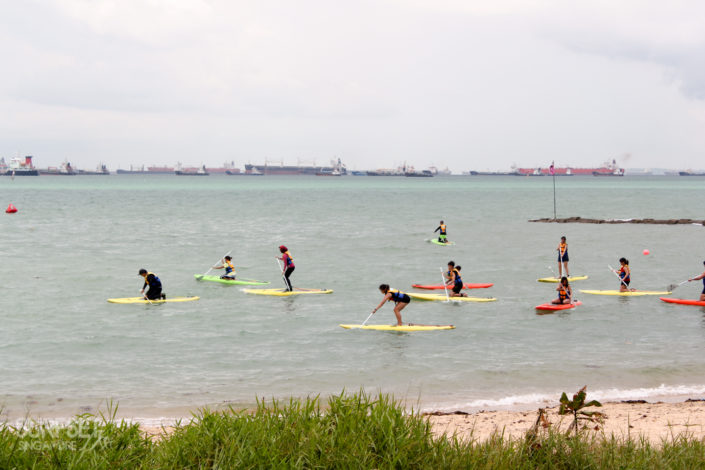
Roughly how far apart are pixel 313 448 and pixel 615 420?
22.2ft

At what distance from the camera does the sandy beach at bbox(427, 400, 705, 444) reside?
34.3ft

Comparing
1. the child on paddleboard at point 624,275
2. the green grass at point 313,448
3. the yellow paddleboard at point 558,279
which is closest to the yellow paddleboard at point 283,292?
the yellow paddleboard at point 558,279

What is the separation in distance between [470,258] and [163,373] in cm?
2526

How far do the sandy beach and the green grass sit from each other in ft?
9.58

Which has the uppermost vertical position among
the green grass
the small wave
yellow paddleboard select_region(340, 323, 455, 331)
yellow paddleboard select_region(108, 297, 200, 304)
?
the green grass

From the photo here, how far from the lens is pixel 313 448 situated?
6688 mm

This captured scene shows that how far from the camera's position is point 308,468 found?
258 inches

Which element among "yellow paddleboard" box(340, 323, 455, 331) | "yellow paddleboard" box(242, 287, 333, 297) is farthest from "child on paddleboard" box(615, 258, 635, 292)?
"yellow paddleboard" box(242, 287, 333, 297)

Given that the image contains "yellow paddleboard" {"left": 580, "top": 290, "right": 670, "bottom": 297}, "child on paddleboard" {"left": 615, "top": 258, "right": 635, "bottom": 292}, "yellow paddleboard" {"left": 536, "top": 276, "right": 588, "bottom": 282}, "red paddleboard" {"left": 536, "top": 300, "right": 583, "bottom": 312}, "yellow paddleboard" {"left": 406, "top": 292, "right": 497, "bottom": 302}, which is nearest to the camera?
"red paddleboard" {"left": 536, "top": 300, "right": 583, "bottom": 312}

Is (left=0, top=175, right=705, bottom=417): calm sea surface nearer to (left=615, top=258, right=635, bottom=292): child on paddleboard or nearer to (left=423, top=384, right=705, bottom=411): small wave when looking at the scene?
(left=423, top=384, right=705, bottom=411): small wave

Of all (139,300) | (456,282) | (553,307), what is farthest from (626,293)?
(139,300)

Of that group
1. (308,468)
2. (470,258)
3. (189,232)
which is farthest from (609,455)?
(189,232)

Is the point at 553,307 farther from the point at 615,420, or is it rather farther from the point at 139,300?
the point at 139,300

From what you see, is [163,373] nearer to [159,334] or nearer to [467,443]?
[159,334]
